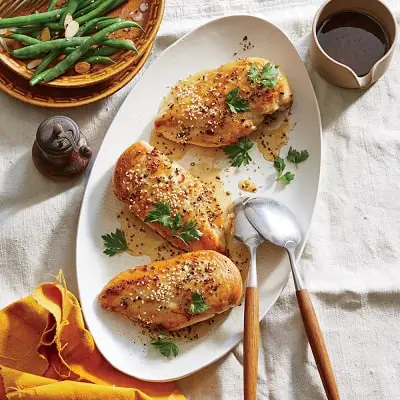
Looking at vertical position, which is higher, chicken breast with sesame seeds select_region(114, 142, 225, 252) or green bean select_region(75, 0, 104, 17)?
green bean select_region(75, 0, 104, 17)

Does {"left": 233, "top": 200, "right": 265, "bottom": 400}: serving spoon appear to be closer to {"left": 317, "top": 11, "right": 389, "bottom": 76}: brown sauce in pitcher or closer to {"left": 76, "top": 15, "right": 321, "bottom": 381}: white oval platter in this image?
{"left": 76, "top": 15, "right": 321, "bottom": 381}: white oval platter

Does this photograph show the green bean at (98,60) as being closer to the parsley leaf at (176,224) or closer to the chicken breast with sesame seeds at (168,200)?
the chicken breast with sesame seeds at (168,200)

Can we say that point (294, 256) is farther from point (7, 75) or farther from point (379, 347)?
point (7, 75)

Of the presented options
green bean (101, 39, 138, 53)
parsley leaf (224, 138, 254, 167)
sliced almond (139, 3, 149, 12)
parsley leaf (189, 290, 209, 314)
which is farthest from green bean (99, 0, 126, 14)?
parsley leaf (189, 290, 209, 314)

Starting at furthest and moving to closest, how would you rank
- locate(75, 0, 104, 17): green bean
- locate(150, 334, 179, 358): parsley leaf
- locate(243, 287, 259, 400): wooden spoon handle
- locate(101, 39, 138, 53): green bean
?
1. locate(75, 0, 104, 17): green bean
2. locate(101, 39, 138, 53): green bean
3. locate(150, 334, 179, 358): parsley leaf
4. locate(243, 287, 259, 400): wooden spoon handle

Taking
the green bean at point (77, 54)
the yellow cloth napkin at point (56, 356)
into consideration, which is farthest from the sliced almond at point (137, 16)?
the yellow cloth napkin at point (56, 356)

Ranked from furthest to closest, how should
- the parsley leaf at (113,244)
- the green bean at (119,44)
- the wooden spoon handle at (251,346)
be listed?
the green bean at (119,44) → the parsley leaf at (113,244) → the wooden spoon handle at (251,346)
